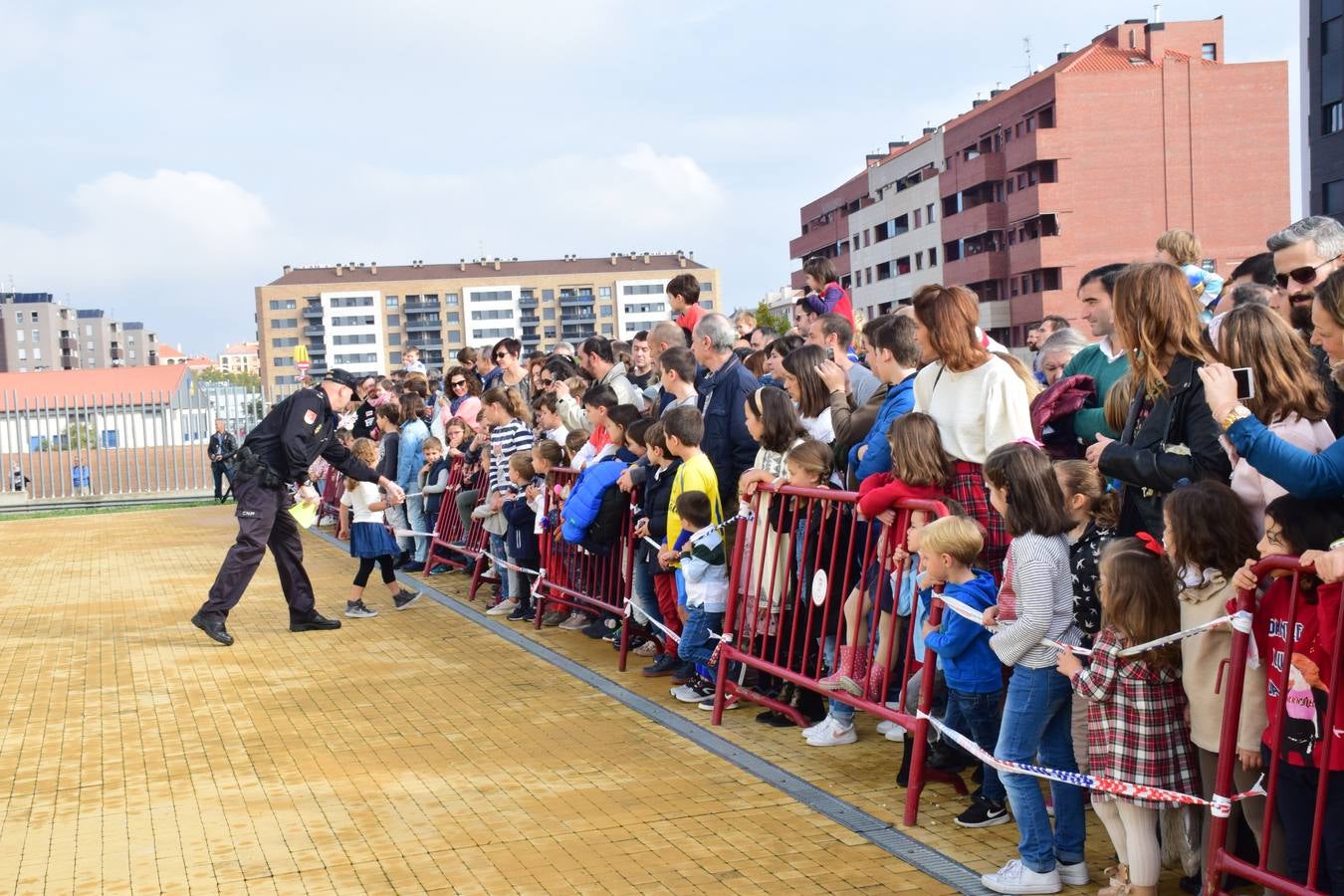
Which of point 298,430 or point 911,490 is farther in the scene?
point 298,430

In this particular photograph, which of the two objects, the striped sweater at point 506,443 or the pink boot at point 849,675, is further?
the striped sweater at point 506,443

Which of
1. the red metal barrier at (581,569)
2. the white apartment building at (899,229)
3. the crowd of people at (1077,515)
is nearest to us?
the crowd of people at (1077,515)

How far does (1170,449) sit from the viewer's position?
4699 millimetres

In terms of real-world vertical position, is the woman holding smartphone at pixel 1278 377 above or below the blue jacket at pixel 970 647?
above

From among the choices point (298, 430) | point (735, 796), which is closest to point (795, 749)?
point (735, 796)

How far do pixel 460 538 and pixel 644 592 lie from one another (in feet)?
18.4

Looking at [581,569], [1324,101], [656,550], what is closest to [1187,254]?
[656,550]

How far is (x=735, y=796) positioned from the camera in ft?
19.6

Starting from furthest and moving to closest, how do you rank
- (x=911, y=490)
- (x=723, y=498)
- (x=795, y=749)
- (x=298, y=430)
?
(x=298, y=430), (x=723, y=498), (x=795, y=749), (x=911, y=490)

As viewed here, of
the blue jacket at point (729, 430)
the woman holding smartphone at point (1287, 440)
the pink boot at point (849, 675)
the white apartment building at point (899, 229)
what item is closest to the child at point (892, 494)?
the pink boot at point (849, 675)

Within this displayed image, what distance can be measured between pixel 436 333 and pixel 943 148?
319 ft

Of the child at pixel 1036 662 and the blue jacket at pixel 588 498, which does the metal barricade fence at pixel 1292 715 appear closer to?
the child at pixel 1036 662

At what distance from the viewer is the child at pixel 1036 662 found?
479 cm

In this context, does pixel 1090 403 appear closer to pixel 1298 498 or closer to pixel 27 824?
pixel 1298 498
